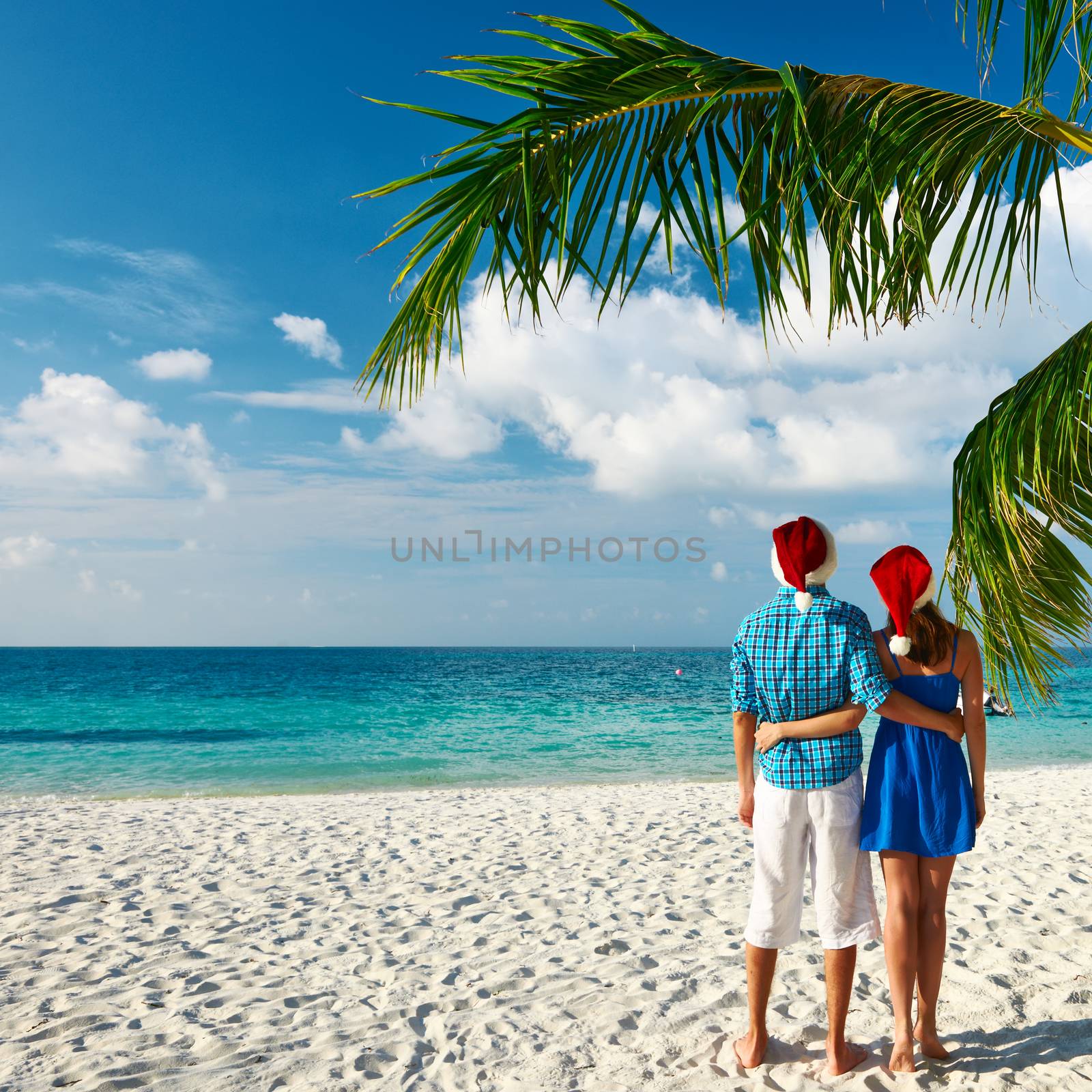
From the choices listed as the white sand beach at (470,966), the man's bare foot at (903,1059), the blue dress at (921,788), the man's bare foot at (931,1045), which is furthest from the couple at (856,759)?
the white sand beach at (470,966)

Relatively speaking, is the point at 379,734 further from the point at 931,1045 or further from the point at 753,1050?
the point at 931,1045

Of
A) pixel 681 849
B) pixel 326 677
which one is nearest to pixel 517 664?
pixel 326 677

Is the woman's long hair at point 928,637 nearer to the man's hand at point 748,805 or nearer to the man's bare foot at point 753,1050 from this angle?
the man's hand at point 748,805

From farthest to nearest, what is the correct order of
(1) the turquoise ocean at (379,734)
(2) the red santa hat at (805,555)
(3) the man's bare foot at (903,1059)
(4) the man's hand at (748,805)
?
(1) the turquoise ocean at (379,734) < (4) the man's hand at (748,805) < (3) the man's bare foot at (903,1059) < (2) the red santa hat at (805,555)

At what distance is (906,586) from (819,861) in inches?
36.6

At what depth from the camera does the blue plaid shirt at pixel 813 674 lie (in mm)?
2578

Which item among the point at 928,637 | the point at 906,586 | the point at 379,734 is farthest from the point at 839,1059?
the point at 379,734

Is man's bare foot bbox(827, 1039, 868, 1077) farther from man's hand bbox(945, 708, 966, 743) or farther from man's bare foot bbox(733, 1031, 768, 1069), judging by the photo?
man's hand bbox(945, 708, 966, 743)

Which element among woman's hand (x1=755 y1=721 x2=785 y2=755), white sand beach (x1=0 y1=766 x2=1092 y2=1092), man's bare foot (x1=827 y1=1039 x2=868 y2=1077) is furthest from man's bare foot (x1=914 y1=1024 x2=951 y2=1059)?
woman's hand (x1=755 y1=721 x2=785 y2=755)

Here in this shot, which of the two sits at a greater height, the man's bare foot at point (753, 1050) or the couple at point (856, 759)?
the couple at point (856, 759)

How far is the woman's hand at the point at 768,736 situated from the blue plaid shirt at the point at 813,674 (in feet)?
0.06

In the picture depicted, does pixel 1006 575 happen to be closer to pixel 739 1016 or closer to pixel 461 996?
pixel 739 1016

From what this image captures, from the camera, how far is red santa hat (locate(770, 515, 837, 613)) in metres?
2.64

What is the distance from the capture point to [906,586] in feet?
8.64
